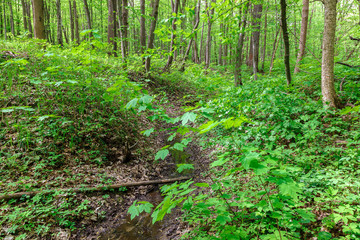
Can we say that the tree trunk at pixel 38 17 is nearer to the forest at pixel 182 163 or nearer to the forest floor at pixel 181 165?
the forest at pixel 182 163

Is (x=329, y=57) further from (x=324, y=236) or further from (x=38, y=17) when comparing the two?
(x=38, y=17)

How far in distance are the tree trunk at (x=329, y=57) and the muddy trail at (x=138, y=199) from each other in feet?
11.4

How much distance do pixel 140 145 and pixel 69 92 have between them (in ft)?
9.31

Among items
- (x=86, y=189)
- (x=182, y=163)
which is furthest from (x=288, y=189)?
(x=86, y=189)

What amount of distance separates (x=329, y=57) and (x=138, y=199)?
5642 mm

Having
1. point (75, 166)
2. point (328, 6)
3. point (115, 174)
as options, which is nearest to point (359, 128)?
point (328, 6)

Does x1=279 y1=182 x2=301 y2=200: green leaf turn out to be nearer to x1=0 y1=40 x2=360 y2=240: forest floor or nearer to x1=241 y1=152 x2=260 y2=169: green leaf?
x1=0 y1=40 x2=360 y2=240: forest floor

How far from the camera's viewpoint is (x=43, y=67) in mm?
6230

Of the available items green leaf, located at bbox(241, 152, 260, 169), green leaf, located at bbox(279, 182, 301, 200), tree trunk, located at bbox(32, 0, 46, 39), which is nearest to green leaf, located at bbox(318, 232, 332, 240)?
green leaf, located at bbox(279, 182, 301, 200)

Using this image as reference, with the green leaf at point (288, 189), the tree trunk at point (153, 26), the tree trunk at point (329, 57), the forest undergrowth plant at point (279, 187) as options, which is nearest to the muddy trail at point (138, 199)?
the forest undergrowth plant at point (279, 187)

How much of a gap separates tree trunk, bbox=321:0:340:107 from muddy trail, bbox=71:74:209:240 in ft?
11.4

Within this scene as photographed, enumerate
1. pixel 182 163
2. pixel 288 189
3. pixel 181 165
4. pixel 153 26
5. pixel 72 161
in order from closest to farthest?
pixel 288 189 < pixel 181 165 < pixel 72 161 < pixel 182 163 < pixel 153 26

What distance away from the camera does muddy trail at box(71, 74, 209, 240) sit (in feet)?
10.4

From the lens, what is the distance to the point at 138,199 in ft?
13.3
